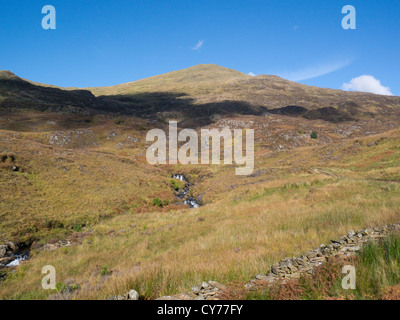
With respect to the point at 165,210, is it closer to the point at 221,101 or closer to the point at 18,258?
the point at 18,258

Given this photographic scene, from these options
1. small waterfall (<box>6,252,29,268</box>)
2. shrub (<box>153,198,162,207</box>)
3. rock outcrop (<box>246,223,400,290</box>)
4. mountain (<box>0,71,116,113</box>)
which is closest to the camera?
rock outcrop (<box>246,223,400,290</box>)

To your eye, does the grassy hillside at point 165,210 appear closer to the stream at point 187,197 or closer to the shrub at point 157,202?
the shrub at point 157,202

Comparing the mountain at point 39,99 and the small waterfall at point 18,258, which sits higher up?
the mountain at point 39,99

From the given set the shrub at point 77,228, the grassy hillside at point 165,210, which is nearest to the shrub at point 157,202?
the grassy hillside at point 165,210

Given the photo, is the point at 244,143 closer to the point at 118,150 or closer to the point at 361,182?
the point at 118,150

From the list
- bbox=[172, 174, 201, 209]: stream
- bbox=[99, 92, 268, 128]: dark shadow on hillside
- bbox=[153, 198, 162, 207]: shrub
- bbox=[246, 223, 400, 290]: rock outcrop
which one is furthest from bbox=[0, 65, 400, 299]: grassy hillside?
bbox=[99, 92, 268, 128]: dark shadow on hillside

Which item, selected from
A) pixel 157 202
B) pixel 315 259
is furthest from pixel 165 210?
pixel 315 259

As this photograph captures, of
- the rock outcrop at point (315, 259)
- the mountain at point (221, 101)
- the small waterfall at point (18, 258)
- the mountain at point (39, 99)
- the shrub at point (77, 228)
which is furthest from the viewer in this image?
the mountain at point (221, 101)

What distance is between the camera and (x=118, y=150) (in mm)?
64688

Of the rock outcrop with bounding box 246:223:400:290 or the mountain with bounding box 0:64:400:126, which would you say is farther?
the mountain with bounding box 0:64:400:126

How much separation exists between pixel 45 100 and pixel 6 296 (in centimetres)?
12921

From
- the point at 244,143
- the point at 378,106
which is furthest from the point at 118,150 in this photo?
the point at 378,106

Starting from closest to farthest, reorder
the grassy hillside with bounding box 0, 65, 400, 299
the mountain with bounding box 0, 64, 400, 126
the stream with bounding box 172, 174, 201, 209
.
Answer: the grassy hillside with bounding box 0, 65, 400, 299
the stream with bounding box 172, 174, 201, 209
the mountain with bounding box 0, 64, 400, 126

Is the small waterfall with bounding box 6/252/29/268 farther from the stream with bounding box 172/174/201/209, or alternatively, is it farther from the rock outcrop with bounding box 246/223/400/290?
the stream with bounding box 172/174/201/209
